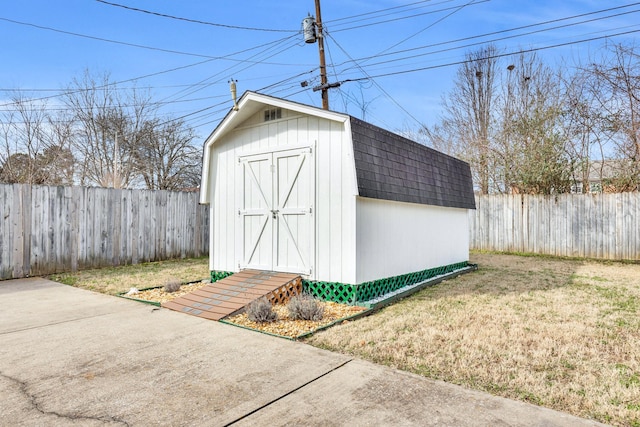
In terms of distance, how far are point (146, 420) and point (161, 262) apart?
8195 millimetres

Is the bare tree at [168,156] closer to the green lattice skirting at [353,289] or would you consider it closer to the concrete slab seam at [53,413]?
the green lattice skirting at [353,289]

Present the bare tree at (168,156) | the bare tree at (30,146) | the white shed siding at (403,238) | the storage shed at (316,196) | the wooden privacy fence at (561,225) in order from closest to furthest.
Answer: the storage shed at (316,196), the white shed siding at (403,238), the wooden privacy fence at (561,225), the bare tree at (30,146), the bare tree at (168,156)

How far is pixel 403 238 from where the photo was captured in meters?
6.54

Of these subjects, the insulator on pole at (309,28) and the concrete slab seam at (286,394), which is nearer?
the concrete slab seam at (286,394)

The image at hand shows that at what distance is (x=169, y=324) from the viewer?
14.3 ft

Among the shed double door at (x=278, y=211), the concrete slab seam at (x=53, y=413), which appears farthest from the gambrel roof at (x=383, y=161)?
the concrete slab seam at (x=53, y=413)

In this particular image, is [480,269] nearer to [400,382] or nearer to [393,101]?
[400,382]

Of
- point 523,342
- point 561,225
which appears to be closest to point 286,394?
point 523,342

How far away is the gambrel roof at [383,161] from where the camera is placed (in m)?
5.32

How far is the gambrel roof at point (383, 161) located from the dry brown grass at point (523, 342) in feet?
5.81

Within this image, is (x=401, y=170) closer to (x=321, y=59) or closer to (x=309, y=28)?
(x=321, y=59)


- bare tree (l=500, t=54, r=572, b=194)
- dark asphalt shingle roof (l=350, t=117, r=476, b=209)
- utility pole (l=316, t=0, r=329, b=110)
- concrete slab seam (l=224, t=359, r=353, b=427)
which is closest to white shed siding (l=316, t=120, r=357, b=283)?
dark asphalt shingle roof (l=350, t=117, r=476, b=209)

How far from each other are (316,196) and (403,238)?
75.7 inches

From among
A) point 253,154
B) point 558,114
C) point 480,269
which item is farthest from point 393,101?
point 253,154
